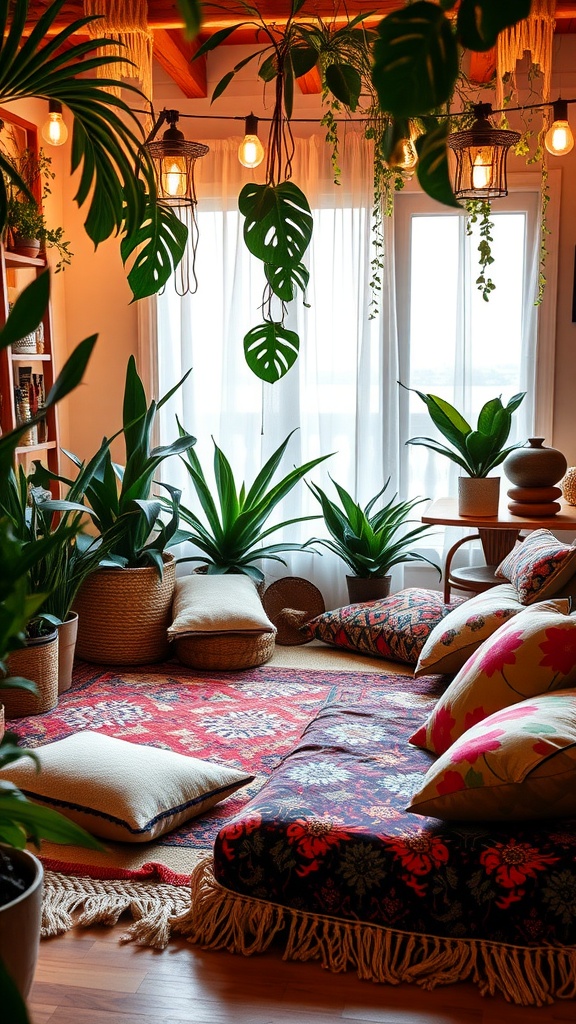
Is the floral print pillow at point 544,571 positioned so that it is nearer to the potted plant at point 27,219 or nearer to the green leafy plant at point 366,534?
the green leafy plant at point 366,534

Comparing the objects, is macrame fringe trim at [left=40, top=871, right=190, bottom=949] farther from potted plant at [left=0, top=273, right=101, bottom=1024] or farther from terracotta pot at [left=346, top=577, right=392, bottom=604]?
terracotta pot at [left=346, top=577, right=392, bottom=604]

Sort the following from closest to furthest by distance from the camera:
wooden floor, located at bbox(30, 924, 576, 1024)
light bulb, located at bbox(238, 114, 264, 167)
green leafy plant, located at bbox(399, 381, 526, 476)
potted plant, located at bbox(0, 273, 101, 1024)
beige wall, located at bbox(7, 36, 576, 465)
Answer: potted plant, located at bbox(0, 273, 101, 1024) → wooden floor, located at bbox(30, 924, 576, 1024) → light bulb, located at bbox(238, 114, 264, 167) → green leafy plant, located at bbox(399, 381, 526, 476) → beige wall, located at bbox(7, 36, 576, 465)

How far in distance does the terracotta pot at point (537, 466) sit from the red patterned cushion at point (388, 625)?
574 millimetres

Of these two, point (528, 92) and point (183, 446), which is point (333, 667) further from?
point (528, 92)

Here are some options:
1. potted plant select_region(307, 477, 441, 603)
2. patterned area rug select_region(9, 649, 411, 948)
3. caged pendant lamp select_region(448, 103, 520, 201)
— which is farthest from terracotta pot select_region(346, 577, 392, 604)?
caged pendant lamp select_region(448, 103, 520, 201)

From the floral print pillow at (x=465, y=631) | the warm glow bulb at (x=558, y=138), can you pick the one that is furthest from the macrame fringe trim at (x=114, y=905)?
the warm glow bulb at (x=558, y=138)

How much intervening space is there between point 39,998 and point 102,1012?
0.42 ft

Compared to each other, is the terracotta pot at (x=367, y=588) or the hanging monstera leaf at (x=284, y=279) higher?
the hanging monstera leaf at (x=284, y=279)

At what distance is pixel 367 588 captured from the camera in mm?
4438

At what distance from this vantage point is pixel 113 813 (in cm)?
232

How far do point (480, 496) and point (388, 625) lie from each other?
0.61 m

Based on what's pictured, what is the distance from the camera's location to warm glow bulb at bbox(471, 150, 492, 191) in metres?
3.05

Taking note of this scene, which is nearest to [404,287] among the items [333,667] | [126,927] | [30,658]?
[333,667]

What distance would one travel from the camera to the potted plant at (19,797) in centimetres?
87
